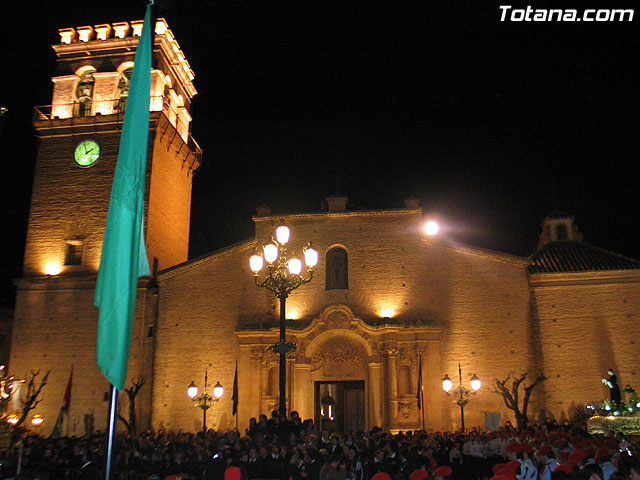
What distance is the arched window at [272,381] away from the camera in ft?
88.3

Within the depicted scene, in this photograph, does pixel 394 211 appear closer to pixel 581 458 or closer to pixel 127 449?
pixel 127 449

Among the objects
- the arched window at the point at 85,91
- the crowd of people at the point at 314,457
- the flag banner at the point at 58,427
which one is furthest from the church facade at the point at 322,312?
the crowd of people at the point at 314,457

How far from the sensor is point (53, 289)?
29156 millimetres

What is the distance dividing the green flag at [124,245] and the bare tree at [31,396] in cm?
2311

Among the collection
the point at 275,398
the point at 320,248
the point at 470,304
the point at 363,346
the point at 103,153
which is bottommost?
the point at 275,398

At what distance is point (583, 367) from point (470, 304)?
519 cm

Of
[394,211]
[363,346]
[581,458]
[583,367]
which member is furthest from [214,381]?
[581,458]

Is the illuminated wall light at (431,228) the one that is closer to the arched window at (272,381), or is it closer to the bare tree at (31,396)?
the arched window at (272,381)

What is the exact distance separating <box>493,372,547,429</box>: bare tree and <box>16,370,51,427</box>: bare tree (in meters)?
19.3

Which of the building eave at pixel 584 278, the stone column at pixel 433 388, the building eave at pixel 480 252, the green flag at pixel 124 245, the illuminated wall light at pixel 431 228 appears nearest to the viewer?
the green flag at pixel 124 245

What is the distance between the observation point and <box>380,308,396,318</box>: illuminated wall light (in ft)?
92.0

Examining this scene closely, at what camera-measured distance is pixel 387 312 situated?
28.1m

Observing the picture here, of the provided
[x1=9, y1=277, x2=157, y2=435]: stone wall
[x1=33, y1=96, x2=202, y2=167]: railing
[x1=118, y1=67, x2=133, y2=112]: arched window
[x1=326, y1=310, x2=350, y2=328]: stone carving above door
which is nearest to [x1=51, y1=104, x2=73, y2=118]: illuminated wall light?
[x1=33, y1=96, x2=202, y2=167]: railing

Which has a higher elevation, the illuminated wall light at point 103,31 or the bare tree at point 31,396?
the illuminated wall light at point 103,31
